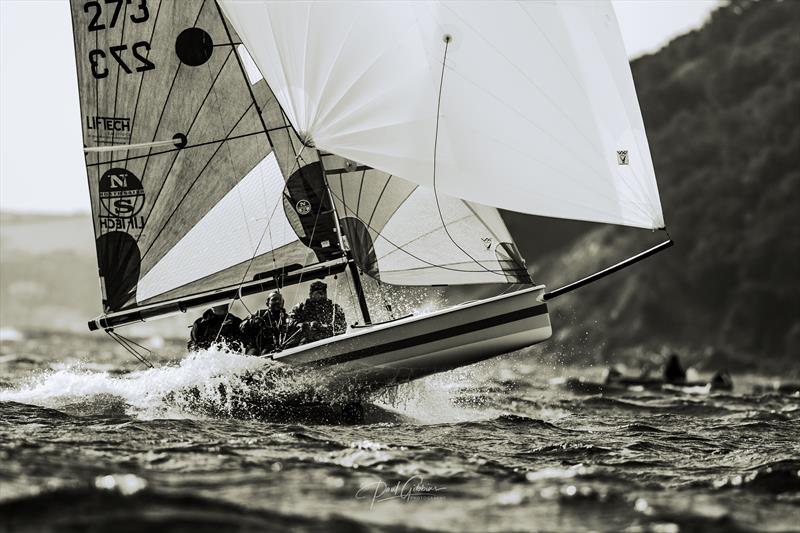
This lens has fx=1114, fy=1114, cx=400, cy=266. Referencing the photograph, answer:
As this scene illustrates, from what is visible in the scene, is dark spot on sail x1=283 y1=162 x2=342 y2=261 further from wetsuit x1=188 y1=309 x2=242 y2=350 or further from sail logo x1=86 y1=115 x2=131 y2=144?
sail logo x1=86 y1=115 x2=131 y2=144

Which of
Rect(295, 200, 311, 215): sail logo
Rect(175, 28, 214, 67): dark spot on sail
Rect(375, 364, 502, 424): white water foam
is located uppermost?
Rect(175, 28, 214, 67): dark spot on sail

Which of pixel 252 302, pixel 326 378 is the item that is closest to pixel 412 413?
pixel 326 378

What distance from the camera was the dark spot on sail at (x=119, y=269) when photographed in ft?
49.4

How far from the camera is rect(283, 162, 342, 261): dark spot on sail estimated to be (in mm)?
14266

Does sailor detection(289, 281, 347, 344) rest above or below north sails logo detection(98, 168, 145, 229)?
below

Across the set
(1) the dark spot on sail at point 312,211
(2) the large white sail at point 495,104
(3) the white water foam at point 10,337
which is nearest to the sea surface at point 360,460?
(1) the dark spot on sail at point 312,211

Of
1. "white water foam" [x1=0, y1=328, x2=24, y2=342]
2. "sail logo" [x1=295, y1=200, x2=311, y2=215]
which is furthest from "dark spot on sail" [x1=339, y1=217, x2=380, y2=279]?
"white water foam" [x1=0, y1=328, x2=24, y2=342]

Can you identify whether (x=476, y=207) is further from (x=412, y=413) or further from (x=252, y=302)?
(x=252, y=302)

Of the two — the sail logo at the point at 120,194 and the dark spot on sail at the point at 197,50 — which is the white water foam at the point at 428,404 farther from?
the dark spot on sail at the point at 197,50

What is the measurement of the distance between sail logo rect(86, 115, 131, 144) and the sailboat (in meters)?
0.02

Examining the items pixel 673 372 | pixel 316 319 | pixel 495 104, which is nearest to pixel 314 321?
pixel 316 319

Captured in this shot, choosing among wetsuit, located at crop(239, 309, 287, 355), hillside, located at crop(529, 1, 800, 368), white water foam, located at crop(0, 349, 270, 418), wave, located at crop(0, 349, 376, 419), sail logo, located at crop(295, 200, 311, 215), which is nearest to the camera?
wave, located at crop(0, 349, 376, 419)

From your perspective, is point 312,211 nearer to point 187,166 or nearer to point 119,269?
point 187,166

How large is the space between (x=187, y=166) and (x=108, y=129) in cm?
124
